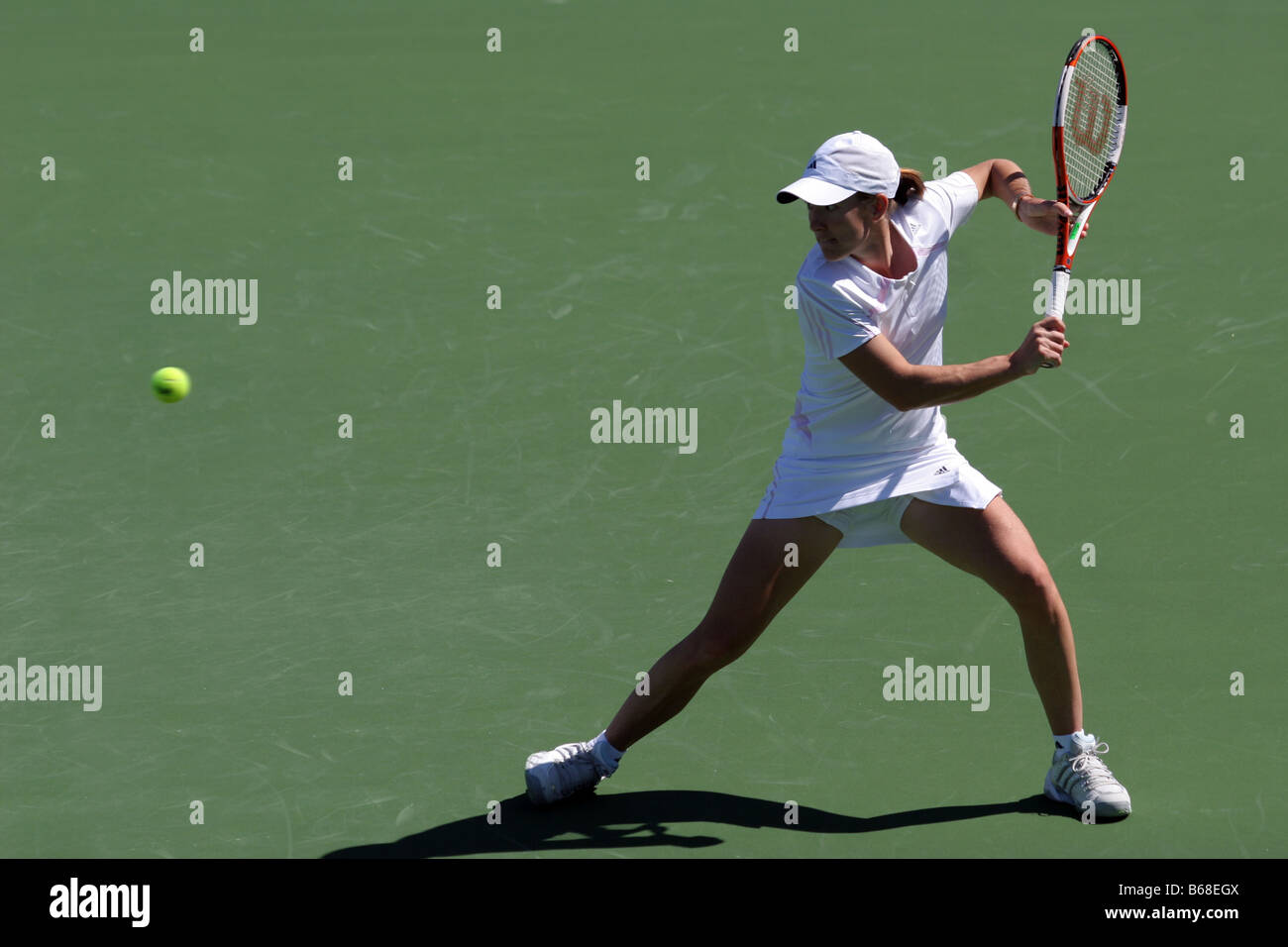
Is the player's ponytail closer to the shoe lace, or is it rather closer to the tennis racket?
the tennis racket

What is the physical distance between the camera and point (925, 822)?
5066mm

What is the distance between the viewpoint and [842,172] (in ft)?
15.6

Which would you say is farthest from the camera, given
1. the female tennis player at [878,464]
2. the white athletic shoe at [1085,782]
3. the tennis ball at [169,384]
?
the tennis ball at [169,384]

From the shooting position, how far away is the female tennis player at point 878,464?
478 centimetres

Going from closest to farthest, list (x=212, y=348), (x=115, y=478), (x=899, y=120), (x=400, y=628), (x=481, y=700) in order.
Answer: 1. (x=481, y=700)
2. (x=400, y=628)
3. (x=115, y=478)
4. (x=212, y=348)
5. (x=899, y=120)

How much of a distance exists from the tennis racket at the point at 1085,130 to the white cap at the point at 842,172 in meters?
0.68

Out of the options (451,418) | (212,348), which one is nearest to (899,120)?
(451,418)

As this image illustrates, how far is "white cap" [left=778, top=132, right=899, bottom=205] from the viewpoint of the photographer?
4.73 metres

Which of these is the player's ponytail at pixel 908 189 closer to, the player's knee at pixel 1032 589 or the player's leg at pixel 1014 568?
the player's leg at pixel 1014 568

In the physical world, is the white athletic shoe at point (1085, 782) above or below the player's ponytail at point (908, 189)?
below

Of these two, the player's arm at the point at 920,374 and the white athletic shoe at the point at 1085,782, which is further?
the white athletic shoe at the point at 1085,782

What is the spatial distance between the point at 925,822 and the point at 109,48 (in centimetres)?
728

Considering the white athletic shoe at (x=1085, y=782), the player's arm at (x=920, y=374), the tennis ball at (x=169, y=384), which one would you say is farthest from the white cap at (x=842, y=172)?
the tennis ball at (x=169, y=384)
